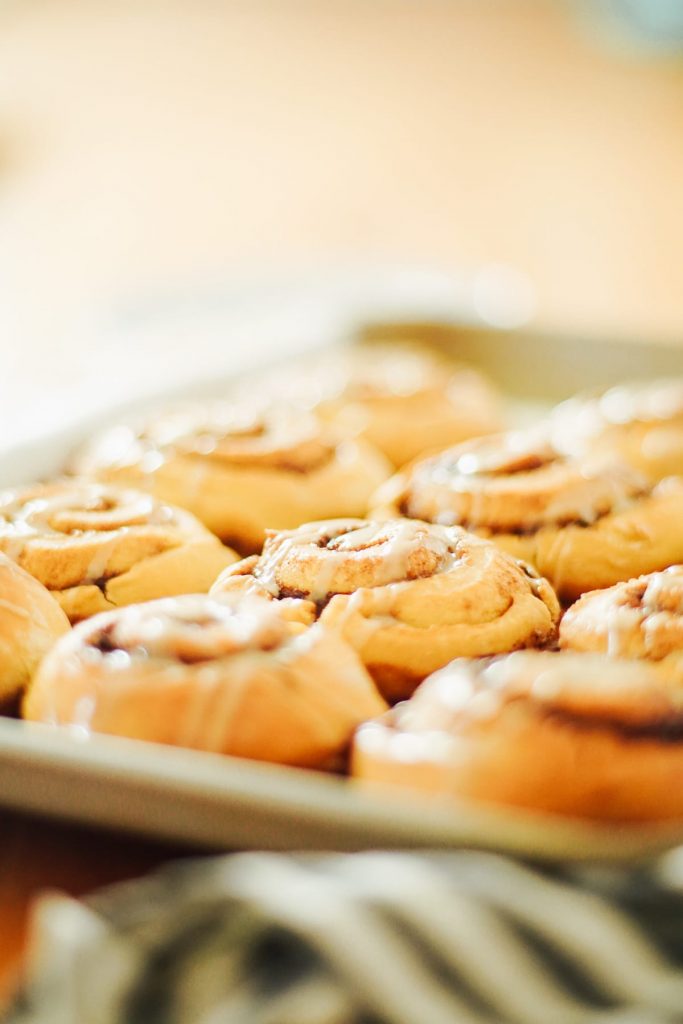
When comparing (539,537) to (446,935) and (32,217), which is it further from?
(32,217)

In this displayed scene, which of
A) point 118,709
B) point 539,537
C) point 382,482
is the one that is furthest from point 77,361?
point 118,709

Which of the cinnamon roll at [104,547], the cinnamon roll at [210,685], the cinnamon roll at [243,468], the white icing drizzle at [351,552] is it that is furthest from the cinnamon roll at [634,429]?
the cinnamon roll at [210,685]

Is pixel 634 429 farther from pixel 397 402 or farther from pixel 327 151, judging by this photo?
pixel 327 151

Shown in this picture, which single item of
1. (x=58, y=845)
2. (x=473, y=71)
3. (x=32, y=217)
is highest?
(x=473, y=71)

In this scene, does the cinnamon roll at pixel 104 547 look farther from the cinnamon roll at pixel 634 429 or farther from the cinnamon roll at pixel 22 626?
the cinnamon roll at pixel 634 429

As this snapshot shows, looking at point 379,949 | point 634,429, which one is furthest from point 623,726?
point 634,429

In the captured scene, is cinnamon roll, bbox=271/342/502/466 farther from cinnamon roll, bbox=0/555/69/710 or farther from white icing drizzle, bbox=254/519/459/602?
cinnamon roll, bbox=0/555/69/710
